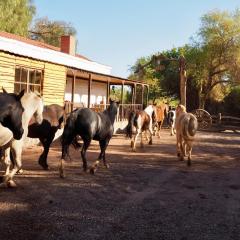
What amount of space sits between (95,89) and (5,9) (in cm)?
1583

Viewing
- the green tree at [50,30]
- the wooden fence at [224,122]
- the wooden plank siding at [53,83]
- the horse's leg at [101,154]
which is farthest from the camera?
the green tree at [50,30]

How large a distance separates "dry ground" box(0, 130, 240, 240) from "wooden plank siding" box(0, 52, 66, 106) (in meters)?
4.58

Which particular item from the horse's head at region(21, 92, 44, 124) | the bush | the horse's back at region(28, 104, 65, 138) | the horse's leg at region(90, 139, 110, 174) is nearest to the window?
the horse's back at region(28, 104, 65, 138)

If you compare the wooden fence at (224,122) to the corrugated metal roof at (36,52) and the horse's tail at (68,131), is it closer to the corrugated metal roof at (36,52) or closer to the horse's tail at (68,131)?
the corrugated metal roof at (36,52)

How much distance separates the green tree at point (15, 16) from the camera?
1518 inches

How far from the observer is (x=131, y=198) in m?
7.95

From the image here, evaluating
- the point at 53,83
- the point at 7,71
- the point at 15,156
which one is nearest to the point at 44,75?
the point at 53,83

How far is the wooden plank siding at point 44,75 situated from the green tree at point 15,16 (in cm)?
2194

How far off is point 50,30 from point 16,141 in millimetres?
54634

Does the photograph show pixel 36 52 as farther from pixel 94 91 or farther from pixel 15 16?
pixel 15 16

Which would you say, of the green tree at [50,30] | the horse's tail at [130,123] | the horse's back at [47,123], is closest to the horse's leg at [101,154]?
the horse's back at [47,123]

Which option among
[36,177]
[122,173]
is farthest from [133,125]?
[36,177]

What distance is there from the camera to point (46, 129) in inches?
429

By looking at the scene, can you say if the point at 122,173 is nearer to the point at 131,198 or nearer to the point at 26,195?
the point at 131,198
